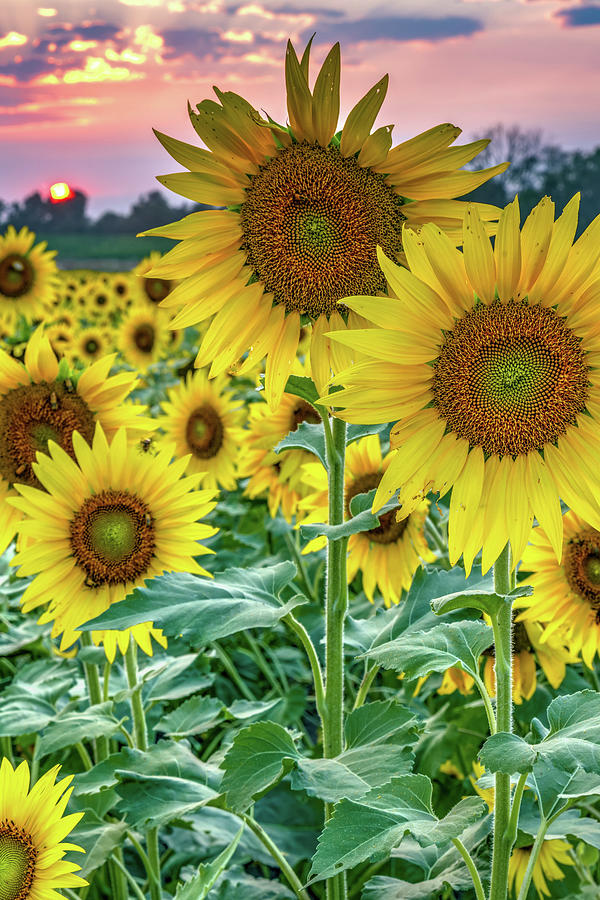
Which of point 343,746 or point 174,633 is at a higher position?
point 174,633

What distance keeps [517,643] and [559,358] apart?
115 centimetres

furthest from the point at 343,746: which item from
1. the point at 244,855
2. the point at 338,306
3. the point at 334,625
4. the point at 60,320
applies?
the point at 60,320

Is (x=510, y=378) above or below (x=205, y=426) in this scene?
below

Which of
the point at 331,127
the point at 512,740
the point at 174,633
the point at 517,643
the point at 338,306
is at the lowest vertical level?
the point at 512,740

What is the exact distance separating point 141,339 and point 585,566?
548 centimetres

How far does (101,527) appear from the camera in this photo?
2.04 m

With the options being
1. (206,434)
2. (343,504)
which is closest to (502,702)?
(343,504)

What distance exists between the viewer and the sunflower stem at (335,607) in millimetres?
1679

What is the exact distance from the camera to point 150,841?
2.02m

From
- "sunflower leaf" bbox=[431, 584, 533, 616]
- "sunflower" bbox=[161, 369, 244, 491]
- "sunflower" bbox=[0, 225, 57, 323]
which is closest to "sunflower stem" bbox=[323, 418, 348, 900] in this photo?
"sunflower leaf" bbox=[431, 584, 533, 616]

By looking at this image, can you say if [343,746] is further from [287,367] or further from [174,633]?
[287,367]

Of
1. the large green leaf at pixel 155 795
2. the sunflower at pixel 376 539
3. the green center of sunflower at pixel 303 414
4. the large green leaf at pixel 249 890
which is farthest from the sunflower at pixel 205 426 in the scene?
the large green leaf at pixel 155 795

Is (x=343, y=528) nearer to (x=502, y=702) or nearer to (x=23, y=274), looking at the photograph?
(x=502, y=702)

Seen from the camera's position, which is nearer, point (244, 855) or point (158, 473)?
point (158, 473)
